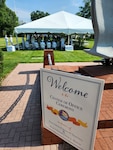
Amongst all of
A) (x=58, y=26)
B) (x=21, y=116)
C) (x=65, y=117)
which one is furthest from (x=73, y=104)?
(x=58, y=26)

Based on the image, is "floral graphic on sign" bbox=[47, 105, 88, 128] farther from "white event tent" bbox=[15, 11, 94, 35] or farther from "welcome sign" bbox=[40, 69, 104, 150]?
"white event tent" bbox=[15, 11, 94, 35]

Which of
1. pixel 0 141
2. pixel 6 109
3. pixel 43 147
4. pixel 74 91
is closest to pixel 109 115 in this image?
pixel 43 147

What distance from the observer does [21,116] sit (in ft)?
13.2

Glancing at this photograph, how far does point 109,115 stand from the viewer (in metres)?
3.05

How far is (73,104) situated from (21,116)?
7.85ft

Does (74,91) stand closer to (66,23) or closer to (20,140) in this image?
(20,140)

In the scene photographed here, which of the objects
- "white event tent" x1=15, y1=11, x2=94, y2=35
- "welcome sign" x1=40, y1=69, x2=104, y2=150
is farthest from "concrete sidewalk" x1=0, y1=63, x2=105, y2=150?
"white event tent" x1=15, y1=11, x2=94, y2=35

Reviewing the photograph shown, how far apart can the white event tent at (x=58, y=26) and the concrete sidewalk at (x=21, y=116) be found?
28.1 ft

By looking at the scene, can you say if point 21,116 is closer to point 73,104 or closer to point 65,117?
point 65,117

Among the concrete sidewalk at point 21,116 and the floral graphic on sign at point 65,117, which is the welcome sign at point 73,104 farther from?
the concrete sidewalk at point 21,116

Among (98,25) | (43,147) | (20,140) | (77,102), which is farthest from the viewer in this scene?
(98,25)

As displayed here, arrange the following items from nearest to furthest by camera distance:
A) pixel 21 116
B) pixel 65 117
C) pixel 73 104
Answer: pixel 73 104, pixel 65 117, pixel 21 116

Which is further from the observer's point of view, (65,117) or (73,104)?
(65,117)

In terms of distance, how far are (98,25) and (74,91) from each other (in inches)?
143
